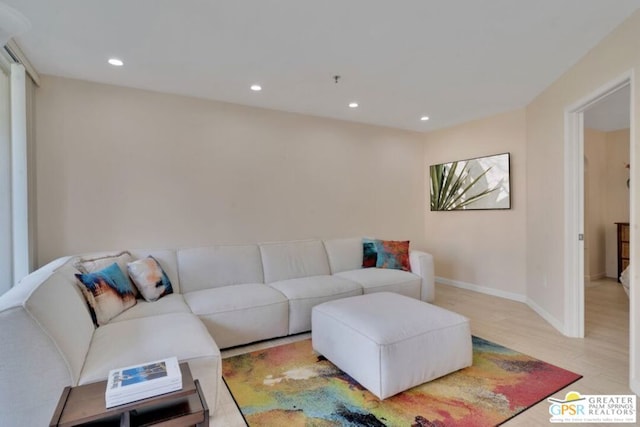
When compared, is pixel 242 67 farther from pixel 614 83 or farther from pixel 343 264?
pixel 614 83

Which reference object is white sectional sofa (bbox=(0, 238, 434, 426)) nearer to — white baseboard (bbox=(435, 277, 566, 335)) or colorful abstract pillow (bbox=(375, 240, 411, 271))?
colorful abstract pillow (bbox=(375, 240, 411, 271))

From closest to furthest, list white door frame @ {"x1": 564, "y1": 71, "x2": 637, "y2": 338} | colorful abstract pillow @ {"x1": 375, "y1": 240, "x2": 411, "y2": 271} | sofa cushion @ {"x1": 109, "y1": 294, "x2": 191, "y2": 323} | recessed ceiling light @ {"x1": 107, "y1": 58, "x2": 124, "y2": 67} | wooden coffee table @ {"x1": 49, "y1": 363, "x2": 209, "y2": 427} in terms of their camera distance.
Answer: wooden coffee table @ {"x1": 49, "y1": 363, "x2": 209, "y2": 427}
sofa cushion @ {"x1": 109, "y1": 294, "x2": 191, "y2": 323}
recessed ceiling light @ {"x1": 107, "y1": 58, "x2": 124, "y2": 67}
white door frame @ {"x1": 564, "y1": 71, "x2": 637, "y2": 338}
colorful abstract pillow @ {"x1": 375, "y1": 240, "x2": 411, "y2": 271}

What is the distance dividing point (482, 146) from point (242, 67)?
10.8 ft

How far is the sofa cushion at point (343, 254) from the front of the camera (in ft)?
13.1

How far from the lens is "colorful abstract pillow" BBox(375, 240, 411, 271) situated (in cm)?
397

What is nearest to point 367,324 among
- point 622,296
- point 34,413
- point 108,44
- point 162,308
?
point 162,308

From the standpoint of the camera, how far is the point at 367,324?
2.20 meters

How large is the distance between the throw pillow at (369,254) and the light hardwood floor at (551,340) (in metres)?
0.93

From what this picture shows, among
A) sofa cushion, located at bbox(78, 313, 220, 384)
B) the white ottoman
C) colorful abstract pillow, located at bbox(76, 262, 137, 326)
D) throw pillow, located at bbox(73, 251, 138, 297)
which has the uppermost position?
throw pillow, located at bbox(73, 251, 138, 297)

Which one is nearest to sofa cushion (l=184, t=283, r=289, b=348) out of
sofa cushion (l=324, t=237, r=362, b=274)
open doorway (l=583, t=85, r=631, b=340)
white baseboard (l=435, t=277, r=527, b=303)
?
sofa cushion (l=324, t=237, r=362, b=274)

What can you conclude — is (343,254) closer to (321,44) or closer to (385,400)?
(385,400)

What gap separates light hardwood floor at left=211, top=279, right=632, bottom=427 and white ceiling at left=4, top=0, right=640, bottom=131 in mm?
2363

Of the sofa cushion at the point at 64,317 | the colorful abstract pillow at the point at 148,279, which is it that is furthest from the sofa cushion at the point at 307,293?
the sofa cushion at the point at 64,317

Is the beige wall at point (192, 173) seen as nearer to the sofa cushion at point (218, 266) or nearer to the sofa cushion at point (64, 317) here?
the sofa cushion at point (218, 266)
